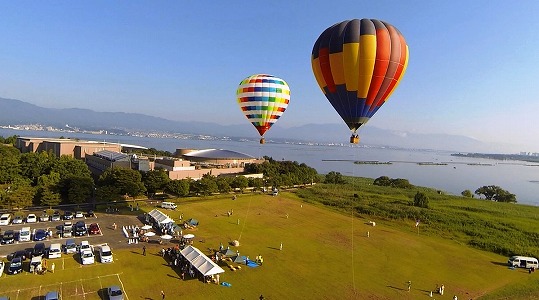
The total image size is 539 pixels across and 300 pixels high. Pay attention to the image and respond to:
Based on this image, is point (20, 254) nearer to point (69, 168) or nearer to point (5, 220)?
point (5, 220)

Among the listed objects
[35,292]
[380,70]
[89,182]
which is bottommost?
[35,292]

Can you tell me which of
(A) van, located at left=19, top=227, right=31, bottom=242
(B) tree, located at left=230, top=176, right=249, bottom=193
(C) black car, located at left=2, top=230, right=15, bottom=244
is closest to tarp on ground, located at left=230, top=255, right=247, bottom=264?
(A) van, located at left=19, top=227, right=31, bottom=242

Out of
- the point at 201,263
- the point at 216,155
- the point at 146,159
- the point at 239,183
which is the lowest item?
the point at 201,263

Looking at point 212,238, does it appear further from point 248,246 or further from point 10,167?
point 10,167

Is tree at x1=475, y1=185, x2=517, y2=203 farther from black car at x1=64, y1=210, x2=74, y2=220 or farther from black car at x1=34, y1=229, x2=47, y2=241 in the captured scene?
black car at x1=34, y1=229, x2=47, y2=241

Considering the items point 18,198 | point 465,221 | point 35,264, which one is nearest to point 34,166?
point 18,198

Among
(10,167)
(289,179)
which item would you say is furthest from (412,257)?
(10,167)
